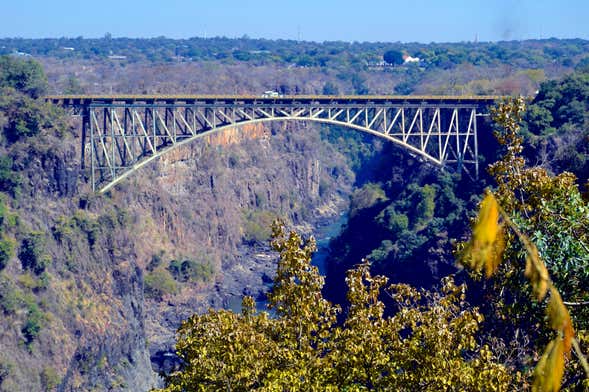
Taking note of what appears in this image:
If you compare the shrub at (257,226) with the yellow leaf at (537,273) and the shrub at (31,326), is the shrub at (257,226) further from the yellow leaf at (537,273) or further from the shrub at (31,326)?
the yellow leaf at (537,273)

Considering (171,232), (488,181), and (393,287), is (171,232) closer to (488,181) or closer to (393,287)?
(488,181)

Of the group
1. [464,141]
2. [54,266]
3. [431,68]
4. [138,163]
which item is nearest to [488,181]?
[464,141]

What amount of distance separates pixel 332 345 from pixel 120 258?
37065mm

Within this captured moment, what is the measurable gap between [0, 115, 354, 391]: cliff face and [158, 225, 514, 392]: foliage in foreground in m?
23.5

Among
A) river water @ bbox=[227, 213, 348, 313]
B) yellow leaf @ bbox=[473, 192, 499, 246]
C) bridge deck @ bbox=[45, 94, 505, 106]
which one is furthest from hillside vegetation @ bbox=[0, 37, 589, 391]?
yellow leaf @ bbox=[473, 192, 499, 246]

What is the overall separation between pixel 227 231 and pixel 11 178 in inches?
981

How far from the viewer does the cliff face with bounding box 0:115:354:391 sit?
39844mm

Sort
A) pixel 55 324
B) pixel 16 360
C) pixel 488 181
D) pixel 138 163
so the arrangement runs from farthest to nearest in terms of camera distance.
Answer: pixel 488 181 < pixel 138 163 < pixel 55 324 < pixel 16 360

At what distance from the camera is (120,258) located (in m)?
49.2

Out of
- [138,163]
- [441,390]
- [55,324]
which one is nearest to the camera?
[441,390]

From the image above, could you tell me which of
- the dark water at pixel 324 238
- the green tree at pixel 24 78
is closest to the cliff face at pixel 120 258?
the dark water at pixel 324 238

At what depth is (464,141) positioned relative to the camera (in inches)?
2141

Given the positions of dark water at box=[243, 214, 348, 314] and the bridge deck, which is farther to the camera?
dark water at box=[243, 214, 348, 314]

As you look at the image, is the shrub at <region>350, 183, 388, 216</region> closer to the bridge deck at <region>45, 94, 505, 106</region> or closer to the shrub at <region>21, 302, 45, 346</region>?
the bridge deck at <region>45, 94, 505, 106</region>
